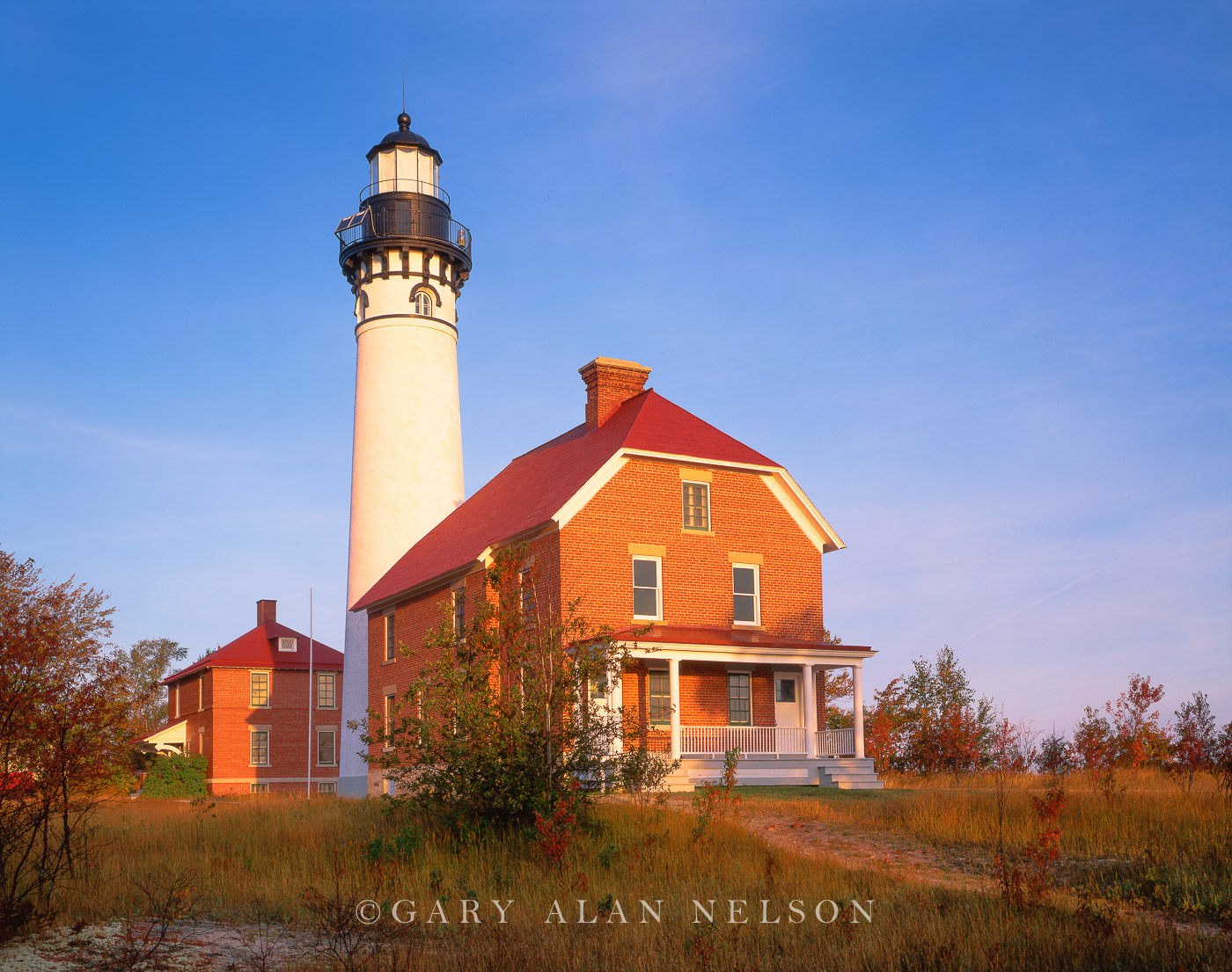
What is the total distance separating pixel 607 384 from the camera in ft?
95.8

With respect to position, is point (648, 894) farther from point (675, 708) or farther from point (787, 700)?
point (787, 700)

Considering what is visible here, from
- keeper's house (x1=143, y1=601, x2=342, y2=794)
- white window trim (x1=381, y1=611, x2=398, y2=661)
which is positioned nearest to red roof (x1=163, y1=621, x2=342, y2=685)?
keeper's house (x1=143, y1=601, x2=342, y2=794)

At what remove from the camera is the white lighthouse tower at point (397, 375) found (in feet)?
114

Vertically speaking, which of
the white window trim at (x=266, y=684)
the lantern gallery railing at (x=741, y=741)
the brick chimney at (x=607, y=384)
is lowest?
the lantern gallery railing at (x=741, y=741)

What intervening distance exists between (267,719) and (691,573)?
28.8 metres

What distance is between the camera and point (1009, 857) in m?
12.7

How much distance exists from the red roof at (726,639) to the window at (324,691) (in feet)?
92.7

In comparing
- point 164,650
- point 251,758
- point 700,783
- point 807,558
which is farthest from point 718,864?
point 164,650

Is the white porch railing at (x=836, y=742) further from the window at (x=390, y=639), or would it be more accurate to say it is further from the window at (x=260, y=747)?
the window at (x=260, y=747)

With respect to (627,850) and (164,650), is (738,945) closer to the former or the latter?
(627,850)

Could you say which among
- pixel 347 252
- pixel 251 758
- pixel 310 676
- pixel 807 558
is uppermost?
pixel 347 252

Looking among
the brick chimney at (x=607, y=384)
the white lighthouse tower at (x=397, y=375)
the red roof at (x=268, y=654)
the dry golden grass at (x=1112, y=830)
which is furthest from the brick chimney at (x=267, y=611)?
the dry golden grass at (x=1112, y=830)

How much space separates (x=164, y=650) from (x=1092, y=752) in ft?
236

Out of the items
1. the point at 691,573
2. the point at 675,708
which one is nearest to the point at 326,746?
the point at 691,573
